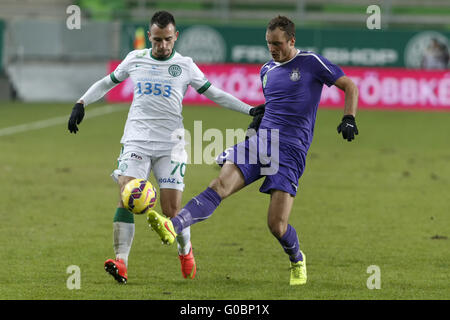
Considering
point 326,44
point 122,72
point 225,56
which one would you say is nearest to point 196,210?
point 122,72

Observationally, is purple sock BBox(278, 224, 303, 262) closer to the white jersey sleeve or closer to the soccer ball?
the soccer ball

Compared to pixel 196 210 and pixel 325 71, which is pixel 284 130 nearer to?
pixel 325 71

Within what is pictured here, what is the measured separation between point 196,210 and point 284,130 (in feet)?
3.76

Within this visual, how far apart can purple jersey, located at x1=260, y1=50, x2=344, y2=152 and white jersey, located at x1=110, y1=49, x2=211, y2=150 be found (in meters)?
0.74

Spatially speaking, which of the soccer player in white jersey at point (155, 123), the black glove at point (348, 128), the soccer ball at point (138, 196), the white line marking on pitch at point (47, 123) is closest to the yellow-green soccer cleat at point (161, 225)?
the soccer ball at point (138, 196)

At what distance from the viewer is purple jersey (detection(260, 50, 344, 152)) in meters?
7.30

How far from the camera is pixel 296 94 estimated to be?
7.33 meters

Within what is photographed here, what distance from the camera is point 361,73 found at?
93.2ft

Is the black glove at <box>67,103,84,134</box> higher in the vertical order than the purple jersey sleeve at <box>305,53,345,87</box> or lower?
lower

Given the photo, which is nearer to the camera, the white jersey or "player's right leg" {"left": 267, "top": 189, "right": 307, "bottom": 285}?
"player's right leg" {"left": 267, "top": 189, "right": 307, "bottom": 285}

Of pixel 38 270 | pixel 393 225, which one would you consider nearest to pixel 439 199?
pixel 393 225

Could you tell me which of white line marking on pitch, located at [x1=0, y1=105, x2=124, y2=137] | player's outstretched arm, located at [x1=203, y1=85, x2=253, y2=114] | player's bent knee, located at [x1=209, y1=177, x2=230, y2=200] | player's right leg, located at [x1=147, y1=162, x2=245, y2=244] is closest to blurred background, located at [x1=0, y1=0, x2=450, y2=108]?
white line marking on pitch, located at [x1=0, y1=105, x2=124, y2=137]
